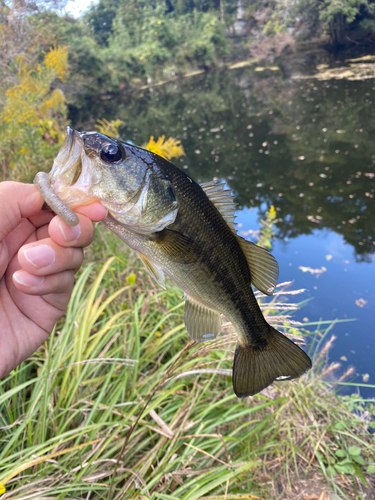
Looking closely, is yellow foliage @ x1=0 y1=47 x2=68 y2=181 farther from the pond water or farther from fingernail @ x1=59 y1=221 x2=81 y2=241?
fingernail @ x1=59 y1=221 x2=81 y2=241

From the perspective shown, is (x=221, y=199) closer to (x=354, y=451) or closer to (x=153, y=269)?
(x=153, y=269)

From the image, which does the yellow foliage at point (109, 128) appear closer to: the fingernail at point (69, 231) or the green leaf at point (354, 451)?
the fingernail at point (69, 231)

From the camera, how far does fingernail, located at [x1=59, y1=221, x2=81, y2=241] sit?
117cm

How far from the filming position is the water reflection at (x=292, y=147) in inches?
292

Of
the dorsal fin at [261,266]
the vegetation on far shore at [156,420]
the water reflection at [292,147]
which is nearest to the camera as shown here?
the dorsal fin at [261,266]

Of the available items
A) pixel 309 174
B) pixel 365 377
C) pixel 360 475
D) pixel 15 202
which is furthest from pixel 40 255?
pixel 309 174

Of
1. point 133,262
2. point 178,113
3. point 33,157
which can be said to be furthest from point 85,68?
point 133,262

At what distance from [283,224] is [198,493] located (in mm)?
6350

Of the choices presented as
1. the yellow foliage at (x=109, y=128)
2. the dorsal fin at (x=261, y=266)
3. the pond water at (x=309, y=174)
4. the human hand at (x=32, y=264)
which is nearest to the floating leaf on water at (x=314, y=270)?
the pond water at (x=309, y=174)

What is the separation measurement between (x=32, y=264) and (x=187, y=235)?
64cm

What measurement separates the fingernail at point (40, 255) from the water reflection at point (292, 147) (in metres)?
6.06

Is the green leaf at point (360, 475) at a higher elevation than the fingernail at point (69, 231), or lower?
lower

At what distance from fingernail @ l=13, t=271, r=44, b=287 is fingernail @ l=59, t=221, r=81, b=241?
204mm

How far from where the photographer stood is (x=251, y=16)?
4538 centimetres
